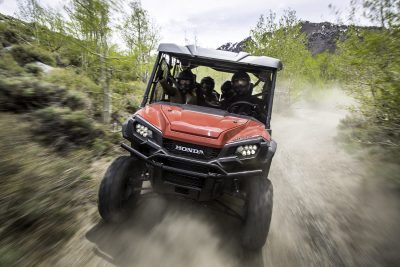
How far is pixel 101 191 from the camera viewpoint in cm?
313

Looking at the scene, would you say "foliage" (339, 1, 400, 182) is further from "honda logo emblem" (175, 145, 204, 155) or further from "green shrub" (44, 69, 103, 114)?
"green shrub" (44, 69, 103, 114)

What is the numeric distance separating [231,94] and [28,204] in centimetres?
326

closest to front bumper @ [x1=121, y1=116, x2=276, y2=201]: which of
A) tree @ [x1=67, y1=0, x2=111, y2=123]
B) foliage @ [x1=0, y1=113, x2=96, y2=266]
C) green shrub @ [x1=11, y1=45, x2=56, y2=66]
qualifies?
foliage @ [x1=0, y1=113, x2=96, y2=266]

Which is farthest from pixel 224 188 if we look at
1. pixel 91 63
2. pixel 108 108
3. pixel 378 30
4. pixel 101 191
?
pixel 91 63

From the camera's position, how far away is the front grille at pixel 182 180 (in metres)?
3.06

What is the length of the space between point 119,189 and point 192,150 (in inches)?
35.3

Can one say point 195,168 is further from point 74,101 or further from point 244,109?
point 74,101

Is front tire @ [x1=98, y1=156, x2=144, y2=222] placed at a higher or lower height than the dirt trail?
higher

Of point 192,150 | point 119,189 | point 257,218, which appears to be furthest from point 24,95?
point 257,218

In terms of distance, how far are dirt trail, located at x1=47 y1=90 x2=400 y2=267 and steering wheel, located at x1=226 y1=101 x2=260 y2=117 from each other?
4.67 ft

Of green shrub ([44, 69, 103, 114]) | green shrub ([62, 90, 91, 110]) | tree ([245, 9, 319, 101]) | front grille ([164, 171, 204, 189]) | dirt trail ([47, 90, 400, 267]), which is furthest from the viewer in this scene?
tree ([245, 9, 319, 101])

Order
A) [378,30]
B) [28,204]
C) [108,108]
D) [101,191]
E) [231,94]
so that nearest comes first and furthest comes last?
[28,204], [101,191], [231,94], [378,30], [108,108]

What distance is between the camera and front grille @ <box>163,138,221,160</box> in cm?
299

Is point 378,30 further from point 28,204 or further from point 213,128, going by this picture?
point 28,204
